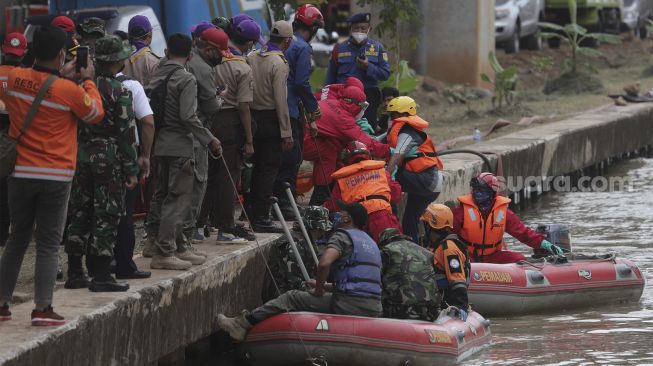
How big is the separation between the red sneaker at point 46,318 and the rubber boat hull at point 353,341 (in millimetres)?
2385

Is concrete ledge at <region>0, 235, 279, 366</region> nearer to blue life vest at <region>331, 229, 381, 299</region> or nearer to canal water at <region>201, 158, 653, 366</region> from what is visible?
canal water at <region>201, 158, 653, 366</region>

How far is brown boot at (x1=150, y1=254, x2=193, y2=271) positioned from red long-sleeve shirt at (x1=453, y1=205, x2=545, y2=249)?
330cm

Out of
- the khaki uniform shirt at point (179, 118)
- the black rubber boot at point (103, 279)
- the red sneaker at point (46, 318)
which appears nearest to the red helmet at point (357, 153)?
the khaki uniform shirt at point (179, 118)

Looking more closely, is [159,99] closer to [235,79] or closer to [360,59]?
[235,79]

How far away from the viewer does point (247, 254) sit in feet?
35.3

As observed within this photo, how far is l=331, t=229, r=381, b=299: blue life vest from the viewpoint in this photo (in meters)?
9.90

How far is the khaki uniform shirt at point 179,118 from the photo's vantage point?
31.6 feet

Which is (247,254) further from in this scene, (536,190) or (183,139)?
(536,190)

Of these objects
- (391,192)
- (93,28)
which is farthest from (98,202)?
(391,192)

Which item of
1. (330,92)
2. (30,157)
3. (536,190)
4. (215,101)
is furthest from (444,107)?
(30,157)

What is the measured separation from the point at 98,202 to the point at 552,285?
501cm

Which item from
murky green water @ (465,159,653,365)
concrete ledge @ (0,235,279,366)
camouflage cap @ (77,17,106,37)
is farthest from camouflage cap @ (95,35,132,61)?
murky green water @ (465,159,653,365)

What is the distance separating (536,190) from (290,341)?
10.0m

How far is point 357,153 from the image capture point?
11883mm
